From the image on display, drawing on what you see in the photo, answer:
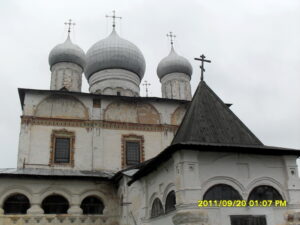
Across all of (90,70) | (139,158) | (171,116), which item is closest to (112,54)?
(90,70)

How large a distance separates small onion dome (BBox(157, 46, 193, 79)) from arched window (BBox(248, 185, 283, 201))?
12.1 metres

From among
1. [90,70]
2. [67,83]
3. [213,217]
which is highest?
[90,70]

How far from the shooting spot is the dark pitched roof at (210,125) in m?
8.79

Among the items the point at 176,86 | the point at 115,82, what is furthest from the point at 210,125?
the point at 176,86

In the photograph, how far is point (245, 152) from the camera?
8680 millimetres

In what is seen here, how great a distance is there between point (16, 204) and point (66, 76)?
22.5 ft

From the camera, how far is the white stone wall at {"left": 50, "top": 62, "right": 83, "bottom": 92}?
57.4 feet

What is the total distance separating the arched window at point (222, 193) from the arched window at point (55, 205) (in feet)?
22.7

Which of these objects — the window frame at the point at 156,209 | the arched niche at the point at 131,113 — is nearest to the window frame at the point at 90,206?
the arched niche at the point at 131,113

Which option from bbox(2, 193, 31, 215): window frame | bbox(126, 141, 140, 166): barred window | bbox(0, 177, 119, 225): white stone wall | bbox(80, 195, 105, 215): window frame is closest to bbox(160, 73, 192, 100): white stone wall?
bbox(126, 141, 140, 166): barred window

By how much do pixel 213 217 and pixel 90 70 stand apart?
12.9 meters

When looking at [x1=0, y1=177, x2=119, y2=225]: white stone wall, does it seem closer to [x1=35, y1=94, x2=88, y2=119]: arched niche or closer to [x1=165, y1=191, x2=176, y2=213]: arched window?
[x1=35, y1=94, x2=88, y2=119]: arched niche

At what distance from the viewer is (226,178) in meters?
8.42

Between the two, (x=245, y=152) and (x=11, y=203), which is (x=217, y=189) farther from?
(x=11, y=203)
